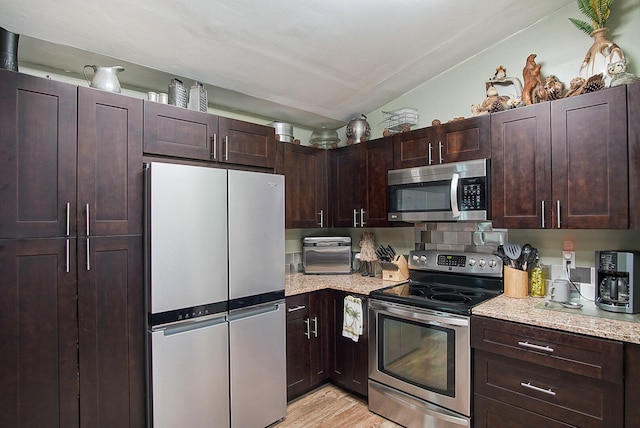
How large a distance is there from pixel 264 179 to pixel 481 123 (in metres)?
1.58

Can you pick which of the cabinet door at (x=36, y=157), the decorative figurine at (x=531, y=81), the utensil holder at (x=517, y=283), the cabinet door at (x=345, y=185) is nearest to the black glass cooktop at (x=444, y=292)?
the utensil holder at (x=517, y=283)

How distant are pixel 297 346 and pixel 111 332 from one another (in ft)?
4.44

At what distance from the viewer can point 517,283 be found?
2324 mm

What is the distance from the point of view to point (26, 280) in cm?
165

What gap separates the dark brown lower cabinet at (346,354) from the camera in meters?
2.68

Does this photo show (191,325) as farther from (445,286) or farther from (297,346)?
(445,286)

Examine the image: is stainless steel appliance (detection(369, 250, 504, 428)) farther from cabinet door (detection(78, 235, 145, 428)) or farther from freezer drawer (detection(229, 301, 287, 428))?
cabinet door (detection(78, 235, 145, 428))

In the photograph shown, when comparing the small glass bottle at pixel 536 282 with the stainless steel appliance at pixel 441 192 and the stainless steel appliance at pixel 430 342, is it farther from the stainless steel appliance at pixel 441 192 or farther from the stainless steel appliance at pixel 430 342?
the stainless steel appliance at pixel 441 192

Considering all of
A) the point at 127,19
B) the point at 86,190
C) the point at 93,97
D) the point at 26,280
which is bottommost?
the point at 26,280

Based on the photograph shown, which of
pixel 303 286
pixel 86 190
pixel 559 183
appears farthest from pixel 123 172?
pixel 559 183

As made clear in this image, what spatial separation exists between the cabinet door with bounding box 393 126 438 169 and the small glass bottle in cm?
104

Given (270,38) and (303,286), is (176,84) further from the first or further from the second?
(303,286)

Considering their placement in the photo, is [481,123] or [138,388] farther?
[481,123]

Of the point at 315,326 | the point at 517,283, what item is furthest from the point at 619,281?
the point at 315,326
